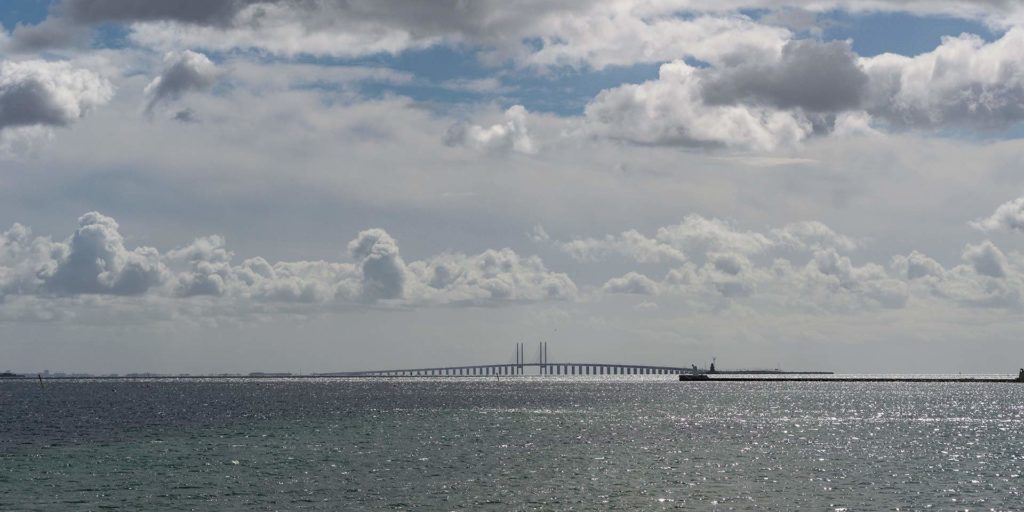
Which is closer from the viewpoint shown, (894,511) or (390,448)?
(894,511)

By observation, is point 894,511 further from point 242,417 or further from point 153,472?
point 242,417

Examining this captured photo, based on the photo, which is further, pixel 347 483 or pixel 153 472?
pixel 153 472

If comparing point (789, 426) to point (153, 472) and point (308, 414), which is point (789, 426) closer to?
point (308, 414)

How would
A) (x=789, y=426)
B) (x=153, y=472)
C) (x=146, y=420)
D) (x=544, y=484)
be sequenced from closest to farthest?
1. (x=544, y=484)
2. (x=153, y=472)
3. (x=789, y=426)
4. (x=146, y=420)

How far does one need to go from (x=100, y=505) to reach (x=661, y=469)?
41.3 metres

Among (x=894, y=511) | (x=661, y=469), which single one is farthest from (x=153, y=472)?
(x=894, y=511)

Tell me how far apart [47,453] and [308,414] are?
76869mm

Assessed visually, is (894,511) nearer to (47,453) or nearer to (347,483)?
(347,483)

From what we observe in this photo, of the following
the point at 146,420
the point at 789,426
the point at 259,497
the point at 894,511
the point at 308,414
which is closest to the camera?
the point at 894,511

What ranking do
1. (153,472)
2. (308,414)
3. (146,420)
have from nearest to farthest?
(153,472), (146,420), (308,414)

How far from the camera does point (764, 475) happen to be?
85.7 m

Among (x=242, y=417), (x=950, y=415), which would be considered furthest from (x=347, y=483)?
(x=950, y=415)

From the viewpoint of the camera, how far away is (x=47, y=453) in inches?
4114

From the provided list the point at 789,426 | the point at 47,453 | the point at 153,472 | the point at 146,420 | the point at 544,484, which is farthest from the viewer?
the point at 146,420
